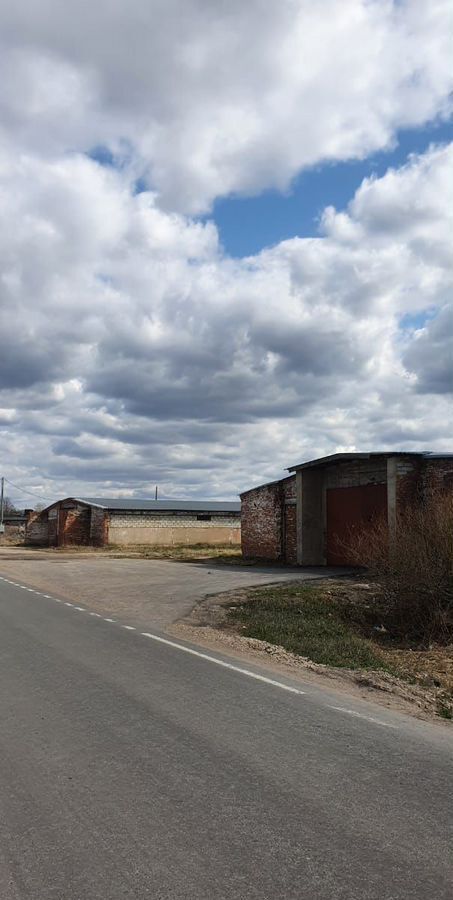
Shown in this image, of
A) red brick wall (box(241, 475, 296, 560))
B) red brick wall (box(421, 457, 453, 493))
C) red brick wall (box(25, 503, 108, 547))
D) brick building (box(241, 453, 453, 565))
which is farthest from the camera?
red brick wall (box(25, 503, 108, 547))

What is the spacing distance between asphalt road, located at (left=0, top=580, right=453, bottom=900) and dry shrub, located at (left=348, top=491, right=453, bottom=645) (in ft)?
19.8

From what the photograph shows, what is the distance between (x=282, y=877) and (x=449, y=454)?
21734 millimetres

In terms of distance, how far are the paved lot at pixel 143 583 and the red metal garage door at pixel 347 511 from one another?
2684 millimetres

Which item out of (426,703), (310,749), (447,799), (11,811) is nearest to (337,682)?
(426,703)

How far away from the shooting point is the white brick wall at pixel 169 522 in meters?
53.8

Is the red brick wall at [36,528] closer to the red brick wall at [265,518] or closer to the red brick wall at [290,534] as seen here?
the red brick wall at [265,518]

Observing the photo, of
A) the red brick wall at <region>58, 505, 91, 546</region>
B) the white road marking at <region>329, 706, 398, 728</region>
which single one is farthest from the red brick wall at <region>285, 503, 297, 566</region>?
the red brick wall at <region>58, 505, 91, 546</region>

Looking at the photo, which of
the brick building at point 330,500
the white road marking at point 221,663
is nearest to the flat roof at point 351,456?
the brick building at point 330,500

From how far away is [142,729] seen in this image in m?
6.43

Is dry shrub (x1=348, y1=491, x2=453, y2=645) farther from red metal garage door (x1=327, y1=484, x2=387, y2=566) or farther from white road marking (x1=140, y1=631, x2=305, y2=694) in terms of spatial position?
red metal garage door (x1=327, y1=484, x2=387, y2=566)

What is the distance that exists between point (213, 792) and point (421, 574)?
32.2 ft

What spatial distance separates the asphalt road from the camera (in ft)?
12.5

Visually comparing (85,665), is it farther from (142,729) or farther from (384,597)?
(384,597)

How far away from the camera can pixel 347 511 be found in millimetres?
28109
